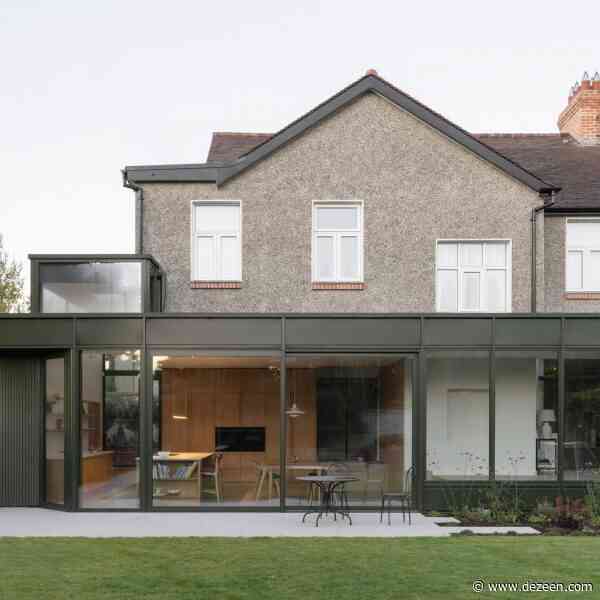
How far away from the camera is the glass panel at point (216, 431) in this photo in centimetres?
1439

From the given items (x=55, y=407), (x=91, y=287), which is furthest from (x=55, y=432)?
(x=91, y=287)

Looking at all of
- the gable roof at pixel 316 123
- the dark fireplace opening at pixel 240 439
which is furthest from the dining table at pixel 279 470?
the gable roof at pixel 316 123

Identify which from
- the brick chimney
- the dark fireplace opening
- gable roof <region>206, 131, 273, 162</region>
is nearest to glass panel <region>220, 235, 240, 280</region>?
gable roof <region>206, 131, 273, 162</region>

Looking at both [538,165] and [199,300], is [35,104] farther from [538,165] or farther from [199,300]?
[538,165]

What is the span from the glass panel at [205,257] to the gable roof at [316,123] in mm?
1195

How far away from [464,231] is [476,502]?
5474mm

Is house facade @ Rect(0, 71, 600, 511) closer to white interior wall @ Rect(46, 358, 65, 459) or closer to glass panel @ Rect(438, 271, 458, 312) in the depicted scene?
white interior wall @ Rect(46, 358, 65, 459)

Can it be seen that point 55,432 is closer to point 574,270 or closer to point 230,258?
point 230,258

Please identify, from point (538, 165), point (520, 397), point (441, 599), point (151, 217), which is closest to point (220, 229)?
point (151, 217)

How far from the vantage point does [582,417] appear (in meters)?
14.6

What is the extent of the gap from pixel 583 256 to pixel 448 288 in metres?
3.23

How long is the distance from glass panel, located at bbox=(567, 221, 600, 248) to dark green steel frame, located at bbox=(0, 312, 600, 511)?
338 centimetres

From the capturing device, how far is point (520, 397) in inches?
581

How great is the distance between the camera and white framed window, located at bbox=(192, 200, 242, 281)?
16.6 metres
